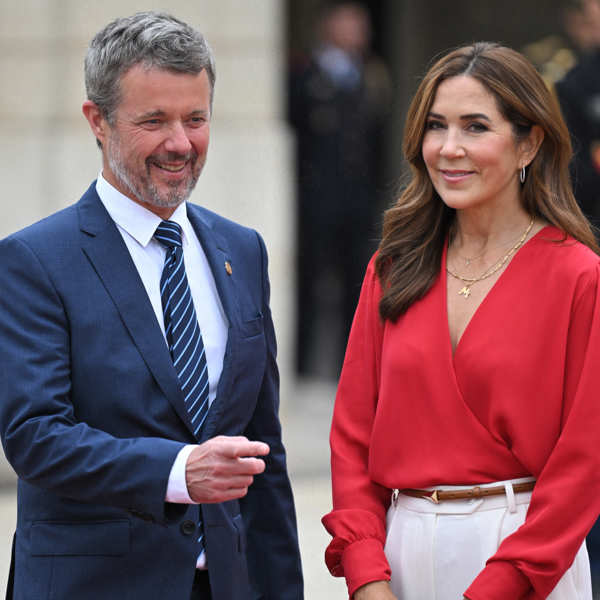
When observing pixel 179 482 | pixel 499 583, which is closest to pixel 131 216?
pixel 179 482

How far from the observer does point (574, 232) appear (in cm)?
279

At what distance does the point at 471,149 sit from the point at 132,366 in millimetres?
887

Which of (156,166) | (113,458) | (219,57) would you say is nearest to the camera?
(113,458)

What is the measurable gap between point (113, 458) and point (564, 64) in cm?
505

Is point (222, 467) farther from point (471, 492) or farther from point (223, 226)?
point (223, 226)

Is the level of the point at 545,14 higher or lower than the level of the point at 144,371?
higher

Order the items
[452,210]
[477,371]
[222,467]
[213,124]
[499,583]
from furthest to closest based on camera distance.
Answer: [213,124] → [452,210] → [477,371] → [499,583] → [222,467]

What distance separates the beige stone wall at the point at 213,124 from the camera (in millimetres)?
6547

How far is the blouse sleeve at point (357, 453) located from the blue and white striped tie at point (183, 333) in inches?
12.9

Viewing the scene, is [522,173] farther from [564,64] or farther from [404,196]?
[564,64]

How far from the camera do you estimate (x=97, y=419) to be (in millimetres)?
2619

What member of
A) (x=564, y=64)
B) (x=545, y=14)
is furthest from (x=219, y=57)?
(x=545, y=14)

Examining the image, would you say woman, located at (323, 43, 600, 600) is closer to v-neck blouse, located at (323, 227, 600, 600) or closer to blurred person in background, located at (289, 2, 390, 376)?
v-neck blouse, located at (323, 227, 600, 600)

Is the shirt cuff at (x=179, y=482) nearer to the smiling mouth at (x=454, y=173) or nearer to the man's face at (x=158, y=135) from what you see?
the man's face at (x=158, y=135)
